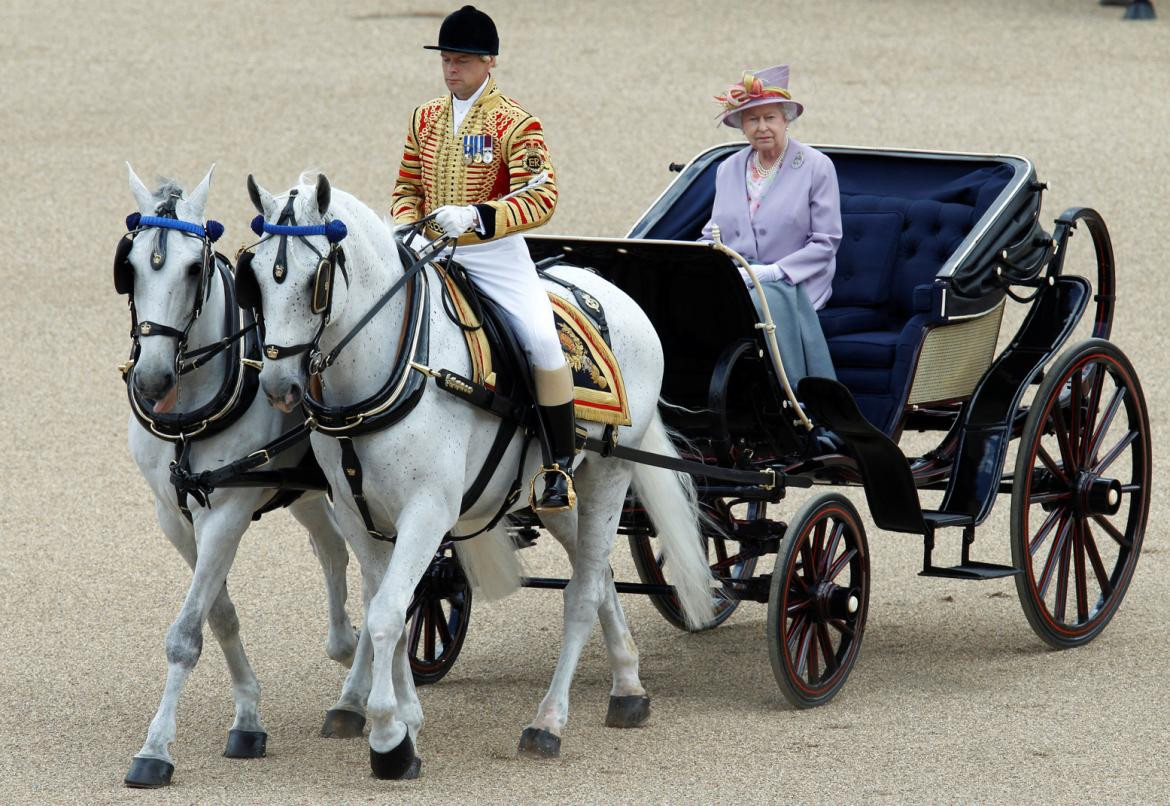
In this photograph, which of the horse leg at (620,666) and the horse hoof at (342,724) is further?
the horse leg at (620,666)

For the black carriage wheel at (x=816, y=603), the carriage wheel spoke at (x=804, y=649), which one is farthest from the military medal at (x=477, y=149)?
the carriage wheel spoke at (x=804, y=649)

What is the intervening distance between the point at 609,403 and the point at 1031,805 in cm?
162

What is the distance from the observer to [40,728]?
5.35 meters

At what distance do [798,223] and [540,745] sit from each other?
1988mm

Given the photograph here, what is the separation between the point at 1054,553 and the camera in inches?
247

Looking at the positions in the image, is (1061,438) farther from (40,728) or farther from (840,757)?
(40,728)

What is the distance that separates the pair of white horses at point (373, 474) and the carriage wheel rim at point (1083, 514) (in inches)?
55.2

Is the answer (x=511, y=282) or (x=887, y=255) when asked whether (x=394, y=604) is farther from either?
(x=887, y=255)

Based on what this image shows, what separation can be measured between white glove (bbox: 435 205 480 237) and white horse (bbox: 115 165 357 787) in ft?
1.99

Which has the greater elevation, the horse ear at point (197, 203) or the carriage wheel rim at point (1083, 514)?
the horse ear at point (197, 203)

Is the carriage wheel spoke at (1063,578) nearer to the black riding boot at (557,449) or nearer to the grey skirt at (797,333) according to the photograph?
the grey skirt at (797,333)

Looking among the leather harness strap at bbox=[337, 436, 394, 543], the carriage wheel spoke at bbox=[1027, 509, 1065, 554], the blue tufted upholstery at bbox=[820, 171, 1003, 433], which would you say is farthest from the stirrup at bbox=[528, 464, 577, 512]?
the carriage wheel spoke at bbox=[1027, 509, 1065, 554]

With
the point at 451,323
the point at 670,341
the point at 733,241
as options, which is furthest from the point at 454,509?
the point at 733,241

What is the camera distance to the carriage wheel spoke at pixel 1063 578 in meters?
6.26
